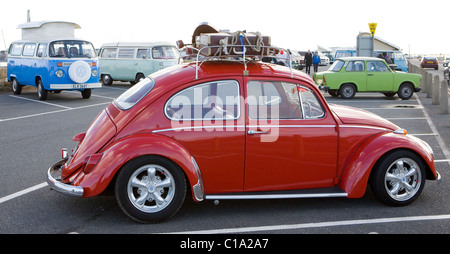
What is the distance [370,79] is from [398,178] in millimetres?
14490

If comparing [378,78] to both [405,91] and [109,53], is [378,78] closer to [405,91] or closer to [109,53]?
[405,91]

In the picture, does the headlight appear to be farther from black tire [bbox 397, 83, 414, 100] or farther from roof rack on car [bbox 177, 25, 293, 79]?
roof rack on car [bbox 177, 25, 293, 79]

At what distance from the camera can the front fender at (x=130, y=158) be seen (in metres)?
5.14

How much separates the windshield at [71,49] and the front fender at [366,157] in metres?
15.1

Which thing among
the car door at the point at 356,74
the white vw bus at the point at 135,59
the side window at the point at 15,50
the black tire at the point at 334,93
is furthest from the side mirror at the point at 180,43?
the white vw bus at the point at 135,59

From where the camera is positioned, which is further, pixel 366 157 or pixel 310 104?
pixel 310 104

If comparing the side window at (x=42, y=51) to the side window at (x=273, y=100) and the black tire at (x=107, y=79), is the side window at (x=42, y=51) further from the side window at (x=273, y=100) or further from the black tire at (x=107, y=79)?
the side window at (x=273, y=100)

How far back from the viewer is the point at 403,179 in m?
5.77

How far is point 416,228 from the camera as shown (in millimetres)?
5168

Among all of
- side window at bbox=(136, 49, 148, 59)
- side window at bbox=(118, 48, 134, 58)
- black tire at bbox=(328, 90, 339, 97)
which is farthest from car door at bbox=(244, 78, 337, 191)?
side window at bbox=(118, 48, 134, 58)

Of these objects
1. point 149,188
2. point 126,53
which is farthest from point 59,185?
point 126,53

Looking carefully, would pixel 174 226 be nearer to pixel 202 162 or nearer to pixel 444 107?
pixel 202 162

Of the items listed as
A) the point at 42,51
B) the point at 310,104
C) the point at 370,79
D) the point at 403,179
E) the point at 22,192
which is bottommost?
the point at 22,192

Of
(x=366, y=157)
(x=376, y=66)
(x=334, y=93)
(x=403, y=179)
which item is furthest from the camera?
(x=334, y=93)
